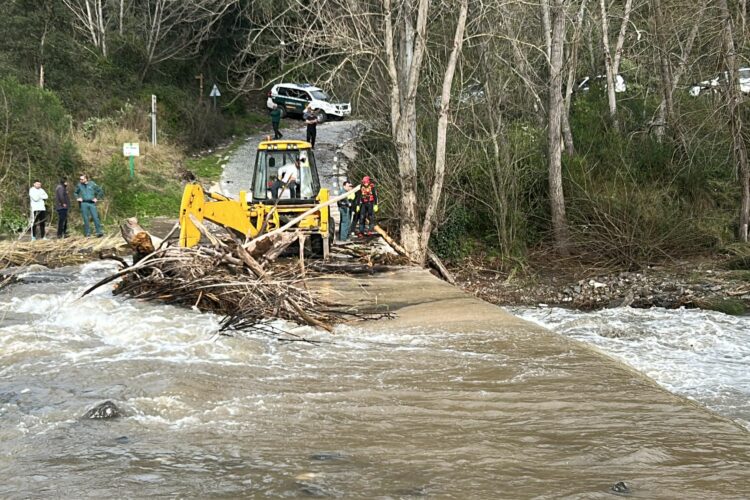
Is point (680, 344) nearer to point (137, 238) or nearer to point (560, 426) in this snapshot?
point (560, 426)

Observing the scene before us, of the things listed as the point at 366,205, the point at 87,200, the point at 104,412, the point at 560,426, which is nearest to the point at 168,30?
the point at 87,200

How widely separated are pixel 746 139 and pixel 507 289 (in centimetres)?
681

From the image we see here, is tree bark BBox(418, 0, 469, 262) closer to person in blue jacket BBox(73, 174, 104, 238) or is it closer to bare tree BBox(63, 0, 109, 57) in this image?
person in blue jacket BBox(73, 174, 104, 238)

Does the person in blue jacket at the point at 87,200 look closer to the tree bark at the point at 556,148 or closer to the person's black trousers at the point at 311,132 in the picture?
the tree bark at the point at 556,148

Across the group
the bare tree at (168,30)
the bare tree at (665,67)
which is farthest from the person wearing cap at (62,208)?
the bare tree at (168,30)

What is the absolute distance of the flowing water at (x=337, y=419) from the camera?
19.8ft

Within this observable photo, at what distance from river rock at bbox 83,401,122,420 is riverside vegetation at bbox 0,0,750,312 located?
34.3 feet

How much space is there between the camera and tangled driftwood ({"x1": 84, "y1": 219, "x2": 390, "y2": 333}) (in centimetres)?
1154

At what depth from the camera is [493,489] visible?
5855 mm

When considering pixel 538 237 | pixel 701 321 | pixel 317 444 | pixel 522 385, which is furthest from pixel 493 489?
pixel 538 237

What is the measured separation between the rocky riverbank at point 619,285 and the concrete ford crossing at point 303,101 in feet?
71.8

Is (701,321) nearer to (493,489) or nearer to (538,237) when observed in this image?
(538,237)

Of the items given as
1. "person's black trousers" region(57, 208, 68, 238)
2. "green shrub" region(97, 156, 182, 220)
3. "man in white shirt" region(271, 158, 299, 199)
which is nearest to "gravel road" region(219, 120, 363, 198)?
"green shrub" region(97, 156, 182, 220)

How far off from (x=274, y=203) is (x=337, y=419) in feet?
34.0
